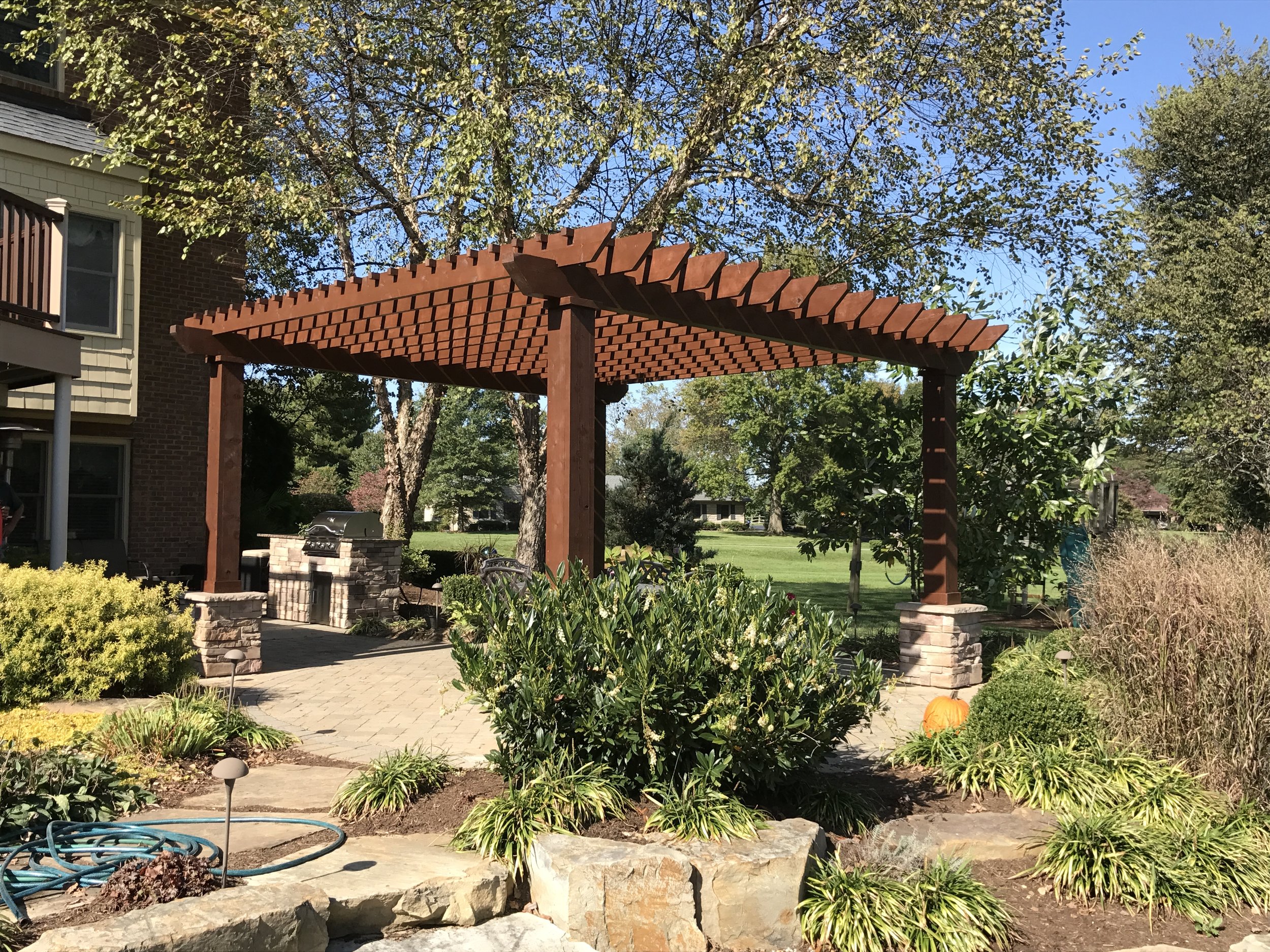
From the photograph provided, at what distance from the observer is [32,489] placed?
1255 cm

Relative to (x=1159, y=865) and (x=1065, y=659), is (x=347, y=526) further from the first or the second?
(x=1159, y=865)

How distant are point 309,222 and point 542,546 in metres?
5.81

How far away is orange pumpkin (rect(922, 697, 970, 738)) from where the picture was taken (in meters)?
6.51

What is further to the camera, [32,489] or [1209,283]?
[1209,283]

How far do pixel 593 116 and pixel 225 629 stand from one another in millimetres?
7700

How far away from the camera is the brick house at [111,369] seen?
40.4 feet

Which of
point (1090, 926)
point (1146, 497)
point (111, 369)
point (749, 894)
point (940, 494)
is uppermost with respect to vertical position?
point (111, 369)

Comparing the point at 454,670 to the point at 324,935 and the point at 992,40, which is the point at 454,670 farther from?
the point at 992,40

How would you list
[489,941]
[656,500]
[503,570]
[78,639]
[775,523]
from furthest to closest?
[775,523]
[656,500]
[503,570]
[78,639]
[489,941]

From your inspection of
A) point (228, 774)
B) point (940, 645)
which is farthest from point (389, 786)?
point (940, 645)

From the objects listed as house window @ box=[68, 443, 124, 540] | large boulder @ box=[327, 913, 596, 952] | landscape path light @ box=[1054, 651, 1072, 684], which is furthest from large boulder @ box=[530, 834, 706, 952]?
house window @ box=[68, 443, 124, 540]

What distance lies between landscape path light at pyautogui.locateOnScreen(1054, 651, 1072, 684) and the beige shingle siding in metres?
11.3

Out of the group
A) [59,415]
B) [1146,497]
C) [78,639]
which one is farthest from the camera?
[1146,497]

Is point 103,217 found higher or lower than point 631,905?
higher
